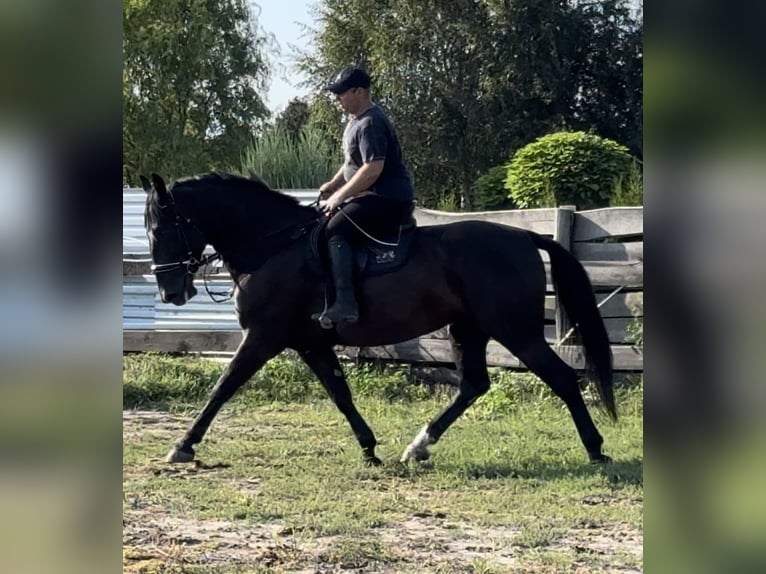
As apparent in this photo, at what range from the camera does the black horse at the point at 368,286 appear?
503 cm

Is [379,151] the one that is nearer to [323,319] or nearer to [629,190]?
[323,319]

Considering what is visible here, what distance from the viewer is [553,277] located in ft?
16.8

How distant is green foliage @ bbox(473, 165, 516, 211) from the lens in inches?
253

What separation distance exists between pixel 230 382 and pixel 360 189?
133cm

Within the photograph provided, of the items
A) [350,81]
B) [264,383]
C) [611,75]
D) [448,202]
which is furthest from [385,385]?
[611,75]

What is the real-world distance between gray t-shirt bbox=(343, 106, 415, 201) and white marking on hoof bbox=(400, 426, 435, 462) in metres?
1.38

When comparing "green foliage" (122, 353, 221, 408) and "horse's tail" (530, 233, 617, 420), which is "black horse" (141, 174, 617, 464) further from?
"green foliage" (122, 353, 221, 408)

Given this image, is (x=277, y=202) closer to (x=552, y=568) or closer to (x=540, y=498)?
(x=540, y=498)

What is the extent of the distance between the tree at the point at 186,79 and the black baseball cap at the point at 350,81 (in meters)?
1.48

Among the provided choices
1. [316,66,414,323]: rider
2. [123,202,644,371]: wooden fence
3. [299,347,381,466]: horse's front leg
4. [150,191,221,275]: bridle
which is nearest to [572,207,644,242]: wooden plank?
[123,202,644,371]: wooden fence

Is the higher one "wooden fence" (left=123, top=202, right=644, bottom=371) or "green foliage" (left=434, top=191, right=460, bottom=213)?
"green foliage" (left=434, top=191, right=460, bottom=213)

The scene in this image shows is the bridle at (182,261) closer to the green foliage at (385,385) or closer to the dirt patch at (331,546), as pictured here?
the dirt patch at (331,546)
